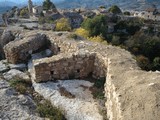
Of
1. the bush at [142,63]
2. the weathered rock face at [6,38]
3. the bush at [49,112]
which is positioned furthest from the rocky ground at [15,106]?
the weathered rock face at [6,38]

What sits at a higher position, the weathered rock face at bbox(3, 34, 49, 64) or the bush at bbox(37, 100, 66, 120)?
the weathered rock face at bbox(3, 34, 49, 64)

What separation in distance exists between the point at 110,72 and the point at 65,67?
267cm

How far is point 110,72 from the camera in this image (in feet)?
31.9

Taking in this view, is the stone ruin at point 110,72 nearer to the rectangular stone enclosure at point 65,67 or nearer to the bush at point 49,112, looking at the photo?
the rectangular stone enclosure at point 65,67

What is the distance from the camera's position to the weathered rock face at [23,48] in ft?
46.6

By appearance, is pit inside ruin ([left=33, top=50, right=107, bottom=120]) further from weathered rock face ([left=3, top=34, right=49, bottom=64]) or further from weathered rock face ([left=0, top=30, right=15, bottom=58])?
weathered rock face ([left=0, top=30, right=15, bottom=58])

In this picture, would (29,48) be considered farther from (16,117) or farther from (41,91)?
(16,117)

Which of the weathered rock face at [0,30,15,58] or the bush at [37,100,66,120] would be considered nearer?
the bush at [37,100,66,120]

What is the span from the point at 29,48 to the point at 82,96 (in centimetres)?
549

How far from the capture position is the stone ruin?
719 centimetres

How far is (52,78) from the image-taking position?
11789mm

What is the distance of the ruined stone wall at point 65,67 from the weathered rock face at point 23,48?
2809 millimetres

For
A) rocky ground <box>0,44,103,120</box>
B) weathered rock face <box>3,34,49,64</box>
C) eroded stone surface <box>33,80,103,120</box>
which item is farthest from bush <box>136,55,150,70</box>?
weathered rock face <box>3,34,49,64</box>

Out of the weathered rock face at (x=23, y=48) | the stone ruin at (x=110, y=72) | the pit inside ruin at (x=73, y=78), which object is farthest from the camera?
the weathered rock face at (x=23, y=48)
